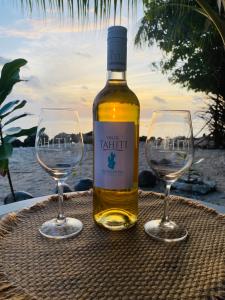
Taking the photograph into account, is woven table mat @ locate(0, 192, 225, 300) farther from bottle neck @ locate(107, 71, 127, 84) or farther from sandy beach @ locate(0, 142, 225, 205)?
sandy beach @ locate(0, 142, 225, 205)

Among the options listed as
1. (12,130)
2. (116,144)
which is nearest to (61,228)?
(116,144)

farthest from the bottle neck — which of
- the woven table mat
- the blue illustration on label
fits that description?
the woven table mat

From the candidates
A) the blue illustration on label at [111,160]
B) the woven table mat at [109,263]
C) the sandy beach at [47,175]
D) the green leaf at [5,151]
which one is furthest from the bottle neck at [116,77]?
the sandy beach at [47,175]

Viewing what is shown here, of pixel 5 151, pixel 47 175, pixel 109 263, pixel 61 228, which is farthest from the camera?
pixel 47 175

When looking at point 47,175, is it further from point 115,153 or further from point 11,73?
point 115,153

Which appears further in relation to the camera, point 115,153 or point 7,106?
point 7,106

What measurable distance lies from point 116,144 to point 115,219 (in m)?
0.13

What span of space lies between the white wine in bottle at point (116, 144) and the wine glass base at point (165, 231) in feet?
0.11

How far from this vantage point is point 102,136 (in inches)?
18.8

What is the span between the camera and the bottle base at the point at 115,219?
19.5 inches

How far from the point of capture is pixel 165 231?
18.7 inches

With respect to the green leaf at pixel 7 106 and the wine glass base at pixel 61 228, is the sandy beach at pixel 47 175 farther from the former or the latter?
the wine glass base at pixel 61 228

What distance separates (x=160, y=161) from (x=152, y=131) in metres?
0.05

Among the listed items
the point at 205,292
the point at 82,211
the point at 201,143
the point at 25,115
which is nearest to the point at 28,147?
the point at 201,143
